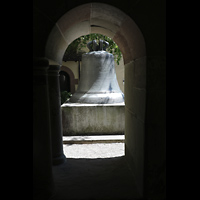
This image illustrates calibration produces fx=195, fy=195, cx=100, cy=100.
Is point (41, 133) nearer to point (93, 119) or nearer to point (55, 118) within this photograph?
point (55, 118)

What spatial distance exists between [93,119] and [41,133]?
13.0ft

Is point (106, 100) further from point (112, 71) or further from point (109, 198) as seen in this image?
point (109, 198)

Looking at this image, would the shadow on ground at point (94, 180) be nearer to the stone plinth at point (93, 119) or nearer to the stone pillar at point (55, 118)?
the stone pillar at point (55, 118)

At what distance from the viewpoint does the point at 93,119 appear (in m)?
6.33

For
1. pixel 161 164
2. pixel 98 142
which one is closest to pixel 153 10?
pixel 161 164

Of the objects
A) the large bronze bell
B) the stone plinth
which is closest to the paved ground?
the stone plinth

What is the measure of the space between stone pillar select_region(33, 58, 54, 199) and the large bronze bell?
4.19 m

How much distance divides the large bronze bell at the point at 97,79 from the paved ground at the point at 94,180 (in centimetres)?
294

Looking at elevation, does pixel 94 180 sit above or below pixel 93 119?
below

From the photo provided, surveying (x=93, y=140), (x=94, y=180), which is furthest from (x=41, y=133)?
(x=93, y=140)

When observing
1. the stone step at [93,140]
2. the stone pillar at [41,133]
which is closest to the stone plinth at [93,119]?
the stone step at [93,140]

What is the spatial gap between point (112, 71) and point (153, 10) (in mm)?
4740

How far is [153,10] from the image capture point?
2.32 m

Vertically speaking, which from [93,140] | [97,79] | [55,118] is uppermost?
[97,79]
